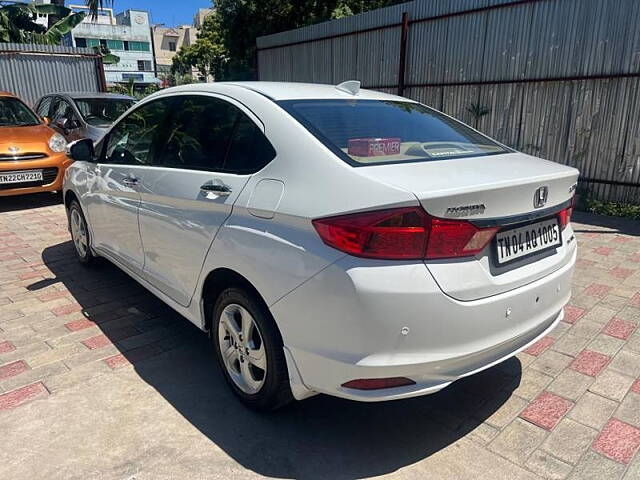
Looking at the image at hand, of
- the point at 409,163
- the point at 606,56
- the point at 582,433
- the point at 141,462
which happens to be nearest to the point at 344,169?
the point at 409,163

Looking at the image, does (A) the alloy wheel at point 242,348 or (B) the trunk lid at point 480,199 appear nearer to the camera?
(B) the trunk lid at point 480,199

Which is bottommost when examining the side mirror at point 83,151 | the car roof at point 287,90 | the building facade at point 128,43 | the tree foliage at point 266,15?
the side mirror at point 83,151

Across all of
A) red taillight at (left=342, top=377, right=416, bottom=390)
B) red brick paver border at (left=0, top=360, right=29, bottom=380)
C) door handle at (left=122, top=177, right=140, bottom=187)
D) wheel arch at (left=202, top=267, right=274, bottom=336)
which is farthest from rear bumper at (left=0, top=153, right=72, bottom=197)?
red taillight at (left=342, top=377, right=416, bottom=390)

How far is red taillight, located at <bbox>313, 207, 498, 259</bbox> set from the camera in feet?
6.14

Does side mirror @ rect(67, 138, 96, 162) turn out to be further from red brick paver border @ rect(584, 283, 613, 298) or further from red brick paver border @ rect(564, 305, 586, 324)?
red brick paver border @ rect(584, 283, 613, 298)

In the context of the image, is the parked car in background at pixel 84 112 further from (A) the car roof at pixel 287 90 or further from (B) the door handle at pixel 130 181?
(A) the car roof at pixel 287 90

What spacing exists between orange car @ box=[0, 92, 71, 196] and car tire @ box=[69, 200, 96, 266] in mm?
2902

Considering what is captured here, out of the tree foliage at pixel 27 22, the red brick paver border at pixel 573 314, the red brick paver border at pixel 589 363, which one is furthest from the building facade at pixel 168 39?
the red brick paver border at pixel 589 363

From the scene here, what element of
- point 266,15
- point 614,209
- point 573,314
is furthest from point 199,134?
point 266,15

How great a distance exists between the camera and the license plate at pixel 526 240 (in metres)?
2.11

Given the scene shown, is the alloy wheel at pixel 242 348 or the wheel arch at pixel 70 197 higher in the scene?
the wheel arch at pixel 70 197

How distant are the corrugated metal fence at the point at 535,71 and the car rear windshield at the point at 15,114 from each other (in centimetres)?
655

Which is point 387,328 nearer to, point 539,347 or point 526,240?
point 526,240

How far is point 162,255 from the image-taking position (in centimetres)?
308
